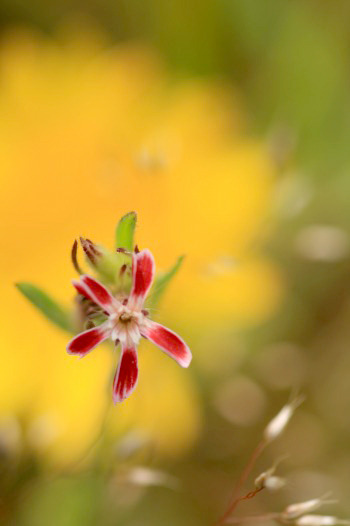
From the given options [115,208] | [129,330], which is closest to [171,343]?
[129,330]

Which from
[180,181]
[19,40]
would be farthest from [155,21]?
[180,181]

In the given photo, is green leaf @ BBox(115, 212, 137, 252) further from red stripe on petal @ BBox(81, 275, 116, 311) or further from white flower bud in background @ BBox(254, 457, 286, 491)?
white flower bud in background @ BBox(254, 457, 286, 491)

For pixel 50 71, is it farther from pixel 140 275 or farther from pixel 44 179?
pixel 140 275

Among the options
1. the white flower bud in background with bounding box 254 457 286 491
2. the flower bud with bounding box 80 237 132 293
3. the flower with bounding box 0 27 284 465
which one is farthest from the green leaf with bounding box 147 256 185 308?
the flower with bounding box 0 27 284 465

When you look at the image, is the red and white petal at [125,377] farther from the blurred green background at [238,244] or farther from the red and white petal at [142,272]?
the blurred green background at [238,244]

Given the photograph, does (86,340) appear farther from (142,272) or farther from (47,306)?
(47,306)

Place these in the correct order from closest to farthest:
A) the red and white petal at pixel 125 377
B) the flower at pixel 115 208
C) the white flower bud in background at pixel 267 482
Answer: the red and white petal at pixel 125 377 < the white flower bud in background at pixel 267 482 < the flower at pixel 115 208

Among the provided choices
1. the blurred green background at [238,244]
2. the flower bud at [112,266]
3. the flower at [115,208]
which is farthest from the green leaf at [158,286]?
the flower at [115,208]
